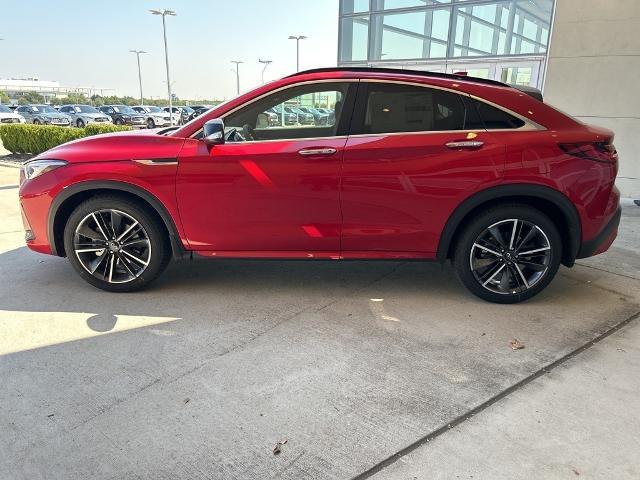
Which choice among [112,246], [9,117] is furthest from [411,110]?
[9,117]

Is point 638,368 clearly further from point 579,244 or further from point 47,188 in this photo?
point 47,188

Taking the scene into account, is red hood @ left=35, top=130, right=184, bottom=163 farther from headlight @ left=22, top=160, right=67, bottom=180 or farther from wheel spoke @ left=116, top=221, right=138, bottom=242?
wheel spoke @ left=116, top=221, right=138, bottom=242

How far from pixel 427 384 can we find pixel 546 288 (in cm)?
199

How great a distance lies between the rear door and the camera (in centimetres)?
360

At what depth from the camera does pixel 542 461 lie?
2217mm

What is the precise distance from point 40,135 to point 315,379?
1190cm

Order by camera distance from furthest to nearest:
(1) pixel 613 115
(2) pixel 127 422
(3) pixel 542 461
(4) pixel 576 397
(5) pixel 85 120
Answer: (5) pixel 85 120 → (1) pixel 613 115 → (4) pixel 576 397 → (2) pixel 127 422 → (3) pixel 542 461

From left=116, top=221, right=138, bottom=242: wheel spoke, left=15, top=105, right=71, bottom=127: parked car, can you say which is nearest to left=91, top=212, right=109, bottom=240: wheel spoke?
left=116, top=221, right=138, bottom=242: wheel spoke

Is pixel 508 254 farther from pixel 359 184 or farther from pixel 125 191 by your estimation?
pixel 125 191

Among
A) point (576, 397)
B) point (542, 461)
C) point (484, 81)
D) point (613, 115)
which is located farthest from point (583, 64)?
point (542, 461)

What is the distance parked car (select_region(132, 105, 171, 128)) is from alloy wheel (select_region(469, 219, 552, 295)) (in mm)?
33805

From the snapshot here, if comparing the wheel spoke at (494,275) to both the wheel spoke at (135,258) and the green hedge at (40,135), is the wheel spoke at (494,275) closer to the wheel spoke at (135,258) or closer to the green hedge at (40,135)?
the wheel spoke at (135,258)

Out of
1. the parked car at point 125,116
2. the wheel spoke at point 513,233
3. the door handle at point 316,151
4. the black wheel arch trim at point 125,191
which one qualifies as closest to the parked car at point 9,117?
the parked car at point 125,116

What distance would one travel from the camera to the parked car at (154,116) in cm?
3503
